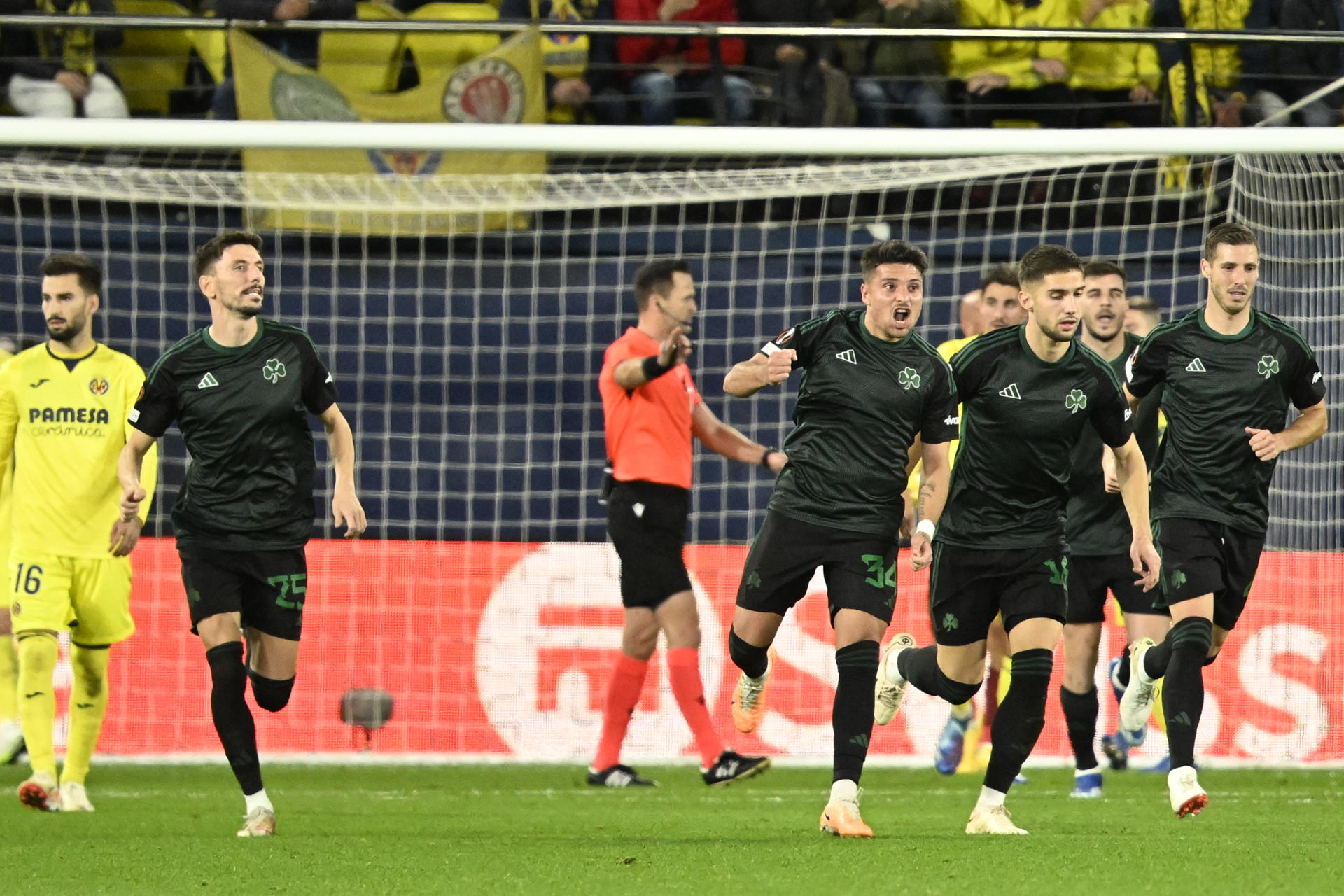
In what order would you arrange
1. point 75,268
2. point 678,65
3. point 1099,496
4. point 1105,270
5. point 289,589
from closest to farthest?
point 289,589 → point 75,268 → point 1105,270 → point 1099,496 → point 678,65

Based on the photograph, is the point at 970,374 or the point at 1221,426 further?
the point at 1221,426

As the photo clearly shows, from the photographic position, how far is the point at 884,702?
24.1 ft

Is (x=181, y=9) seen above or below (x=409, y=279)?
above

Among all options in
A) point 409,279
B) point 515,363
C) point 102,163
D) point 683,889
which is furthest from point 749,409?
point 683,889

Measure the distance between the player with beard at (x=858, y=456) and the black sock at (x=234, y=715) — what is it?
1868 mm

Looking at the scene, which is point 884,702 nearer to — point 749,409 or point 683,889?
point 683,889

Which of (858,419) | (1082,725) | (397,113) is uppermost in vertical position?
(397,113)

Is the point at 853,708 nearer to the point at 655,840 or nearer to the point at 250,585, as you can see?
the point at 655,840

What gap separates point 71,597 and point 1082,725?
4539 millimetres

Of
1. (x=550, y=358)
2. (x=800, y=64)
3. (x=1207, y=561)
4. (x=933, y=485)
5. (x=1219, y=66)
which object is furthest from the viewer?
(x=1219, y=66)

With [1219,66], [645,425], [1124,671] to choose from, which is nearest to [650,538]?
[645,425]

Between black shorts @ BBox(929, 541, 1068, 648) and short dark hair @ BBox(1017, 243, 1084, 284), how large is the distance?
38.0 inches

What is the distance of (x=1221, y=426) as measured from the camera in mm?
7051

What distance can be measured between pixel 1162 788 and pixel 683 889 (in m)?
4.68
